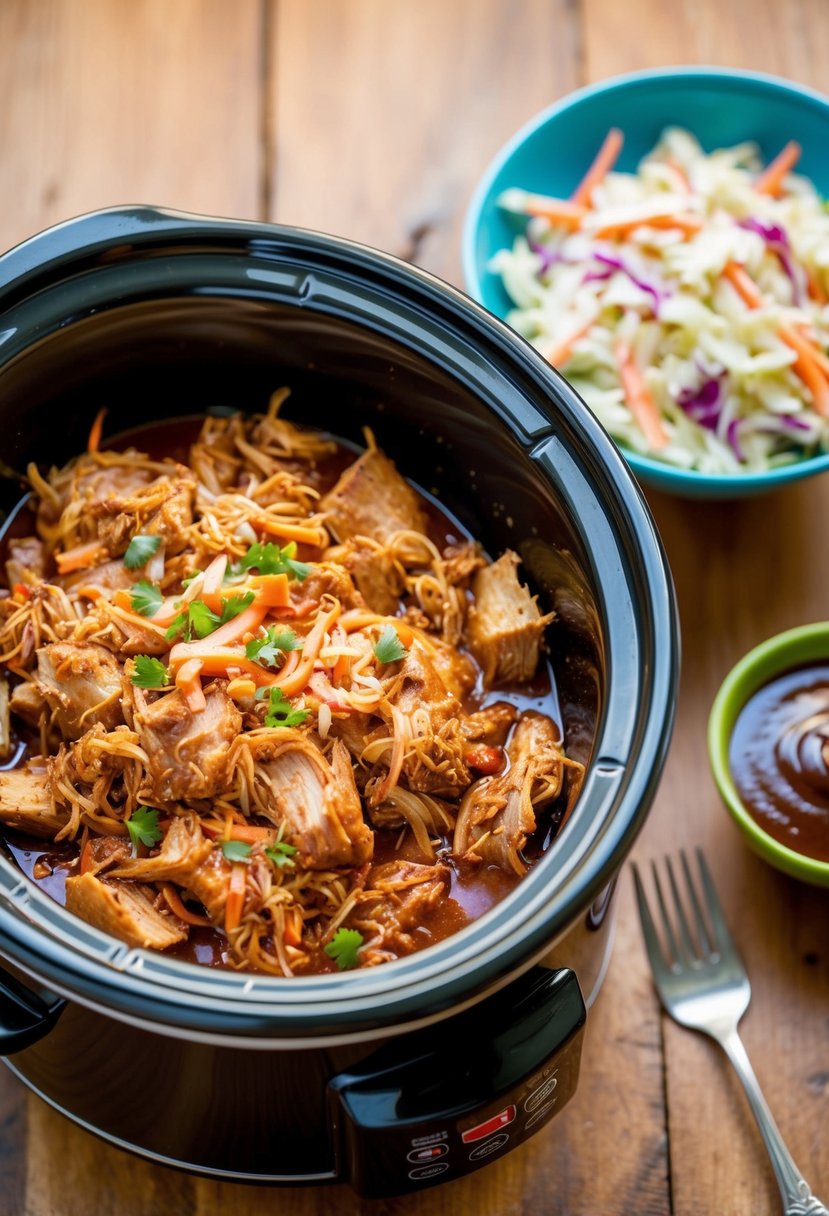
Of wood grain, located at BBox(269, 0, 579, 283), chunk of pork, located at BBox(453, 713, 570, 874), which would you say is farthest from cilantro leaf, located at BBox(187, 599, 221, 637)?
wood grain, located at BBox(269, 0, 579, 283)

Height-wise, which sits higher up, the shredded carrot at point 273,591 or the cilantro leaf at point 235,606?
the shredded carrot at point 273,591

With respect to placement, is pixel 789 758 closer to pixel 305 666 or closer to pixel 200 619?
pixel 305 666

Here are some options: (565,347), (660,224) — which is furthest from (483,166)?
(565,347)

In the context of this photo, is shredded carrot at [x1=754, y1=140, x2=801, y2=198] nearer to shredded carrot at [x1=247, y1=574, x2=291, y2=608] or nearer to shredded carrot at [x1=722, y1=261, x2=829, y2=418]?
shredded carrot at [x1=722, y1=261, x2=829, y2=418]

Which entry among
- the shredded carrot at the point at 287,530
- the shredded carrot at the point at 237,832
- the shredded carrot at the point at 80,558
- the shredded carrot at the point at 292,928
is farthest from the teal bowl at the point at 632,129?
the shredded carrot at the point at 292,928

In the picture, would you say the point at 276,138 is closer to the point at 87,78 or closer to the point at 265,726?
the point at 87,78

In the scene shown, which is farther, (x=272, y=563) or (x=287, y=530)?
(x=287, y=530)

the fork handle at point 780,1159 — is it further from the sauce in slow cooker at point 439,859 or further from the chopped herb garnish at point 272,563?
the chopped herb garnish at point 272,563
